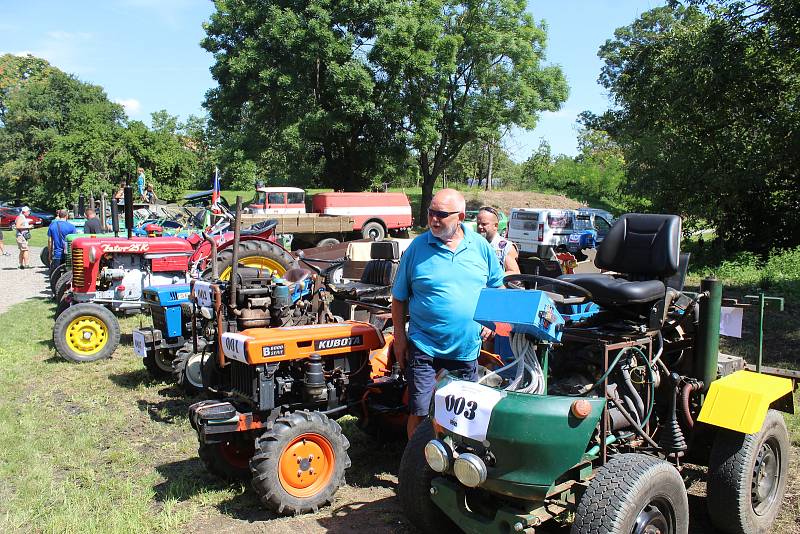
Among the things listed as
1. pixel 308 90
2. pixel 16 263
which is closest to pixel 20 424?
pixel 16 263

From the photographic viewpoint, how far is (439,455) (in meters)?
Answer: 3.03

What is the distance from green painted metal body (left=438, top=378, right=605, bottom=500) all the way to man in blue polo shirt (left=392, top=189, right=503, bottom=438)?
1015 mm

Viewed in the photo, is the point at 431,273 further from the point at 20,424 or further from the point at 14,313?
the point at 14,313

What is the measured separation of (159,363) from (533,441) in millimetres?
5466

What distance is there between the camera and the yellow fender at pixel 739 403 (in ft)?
11.8

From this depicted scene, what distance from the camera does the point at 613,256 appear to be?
4.37m

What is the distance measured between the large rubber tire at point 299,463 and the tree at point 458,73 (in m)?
23.8

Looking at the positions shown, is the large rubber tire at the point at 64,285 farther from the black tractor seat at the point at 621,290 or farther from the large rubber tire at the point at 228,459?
the black tractor seat at the point at 621,290

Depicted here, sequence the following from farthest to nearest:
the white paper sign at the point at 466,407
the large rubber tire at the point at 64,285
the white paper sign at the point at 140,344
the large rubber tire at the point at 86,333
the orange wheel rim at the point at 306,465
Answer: the large rubber tire at the point at 64,285, the large rubber tire at the point at 86,333, the white paper sign at the point at 140,344, the orange wheel rim at the point at 306,465, the white paper sign at the point at 466,407

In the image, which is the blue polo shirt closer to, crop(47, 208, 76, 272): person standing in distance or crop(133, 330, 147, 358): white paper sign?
crop(133, 330, 147, 358): white paper sign

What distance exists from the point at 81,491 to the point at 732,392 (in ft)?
13.2

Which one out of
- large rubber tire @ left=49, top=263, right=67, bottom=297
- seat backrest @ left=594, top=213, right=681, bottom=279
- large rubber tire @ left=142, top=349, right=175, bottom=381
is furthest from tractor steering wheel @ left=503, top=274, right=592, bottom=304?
large rubber tire @ left=49, top=263, right=67, bottom=297

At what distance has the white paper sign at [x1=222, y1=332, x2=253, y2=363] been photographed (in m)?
4.27

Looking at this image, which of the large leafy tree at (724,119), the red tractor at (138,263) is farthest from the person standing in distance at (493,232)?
the large leafy tree at (724,119)
